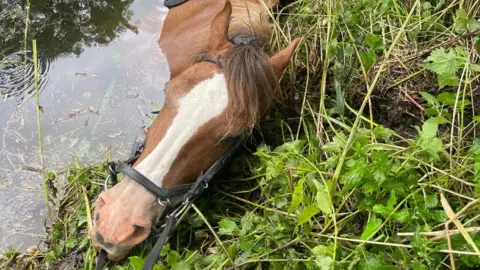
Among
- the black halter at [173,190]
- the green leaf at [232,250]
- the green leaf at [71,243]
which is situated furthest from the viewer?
the green leaf at [71,243]

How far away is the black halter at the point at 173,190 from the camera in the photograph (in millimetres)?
2264

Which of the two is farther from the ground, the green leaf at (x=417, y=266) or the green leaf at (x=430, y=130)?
the green leaf at (x=430, y=130)

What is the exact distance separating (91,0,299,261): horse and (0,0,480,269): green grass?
192 mm

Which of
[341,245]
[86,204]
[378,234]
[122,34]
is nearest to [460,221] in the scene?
[378,234]

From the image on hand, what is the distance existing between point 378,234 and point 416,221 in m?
0.16

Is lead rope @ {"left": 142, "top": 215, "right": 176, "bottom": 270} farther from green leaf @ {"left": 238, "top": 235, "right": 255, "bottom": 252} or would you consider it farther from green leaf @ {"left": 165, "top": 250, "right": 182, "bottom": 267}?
green leaf @ {"left": 238, "top": 235, "right": 255, "bottom": 252}

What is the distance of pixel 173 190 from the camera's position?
232cm

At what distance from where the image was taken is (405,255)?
1.69 m

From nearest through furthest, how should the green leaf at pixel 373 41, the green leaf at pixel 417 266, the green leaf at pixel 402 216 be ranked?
the green leaf at pixel 417 266 → the green leaf at pixel 402 216 → the green leaf at pixel 373 41

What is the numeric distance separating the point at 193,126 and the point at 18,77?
2058 millimetres

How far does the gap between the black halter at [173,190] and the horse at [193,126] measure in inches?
0.8

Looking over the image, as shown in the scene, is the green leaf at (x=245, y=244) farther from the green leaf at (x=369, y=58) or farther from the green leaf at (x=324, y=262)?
the green leaf at (x=369, y=58)

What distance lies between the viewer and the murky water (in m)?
3.22

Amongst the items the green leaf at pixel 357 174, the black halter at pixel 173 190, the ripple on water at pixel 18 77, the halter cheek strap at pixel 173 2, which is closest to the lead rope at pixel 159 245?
the black halter at pixel 173 190
